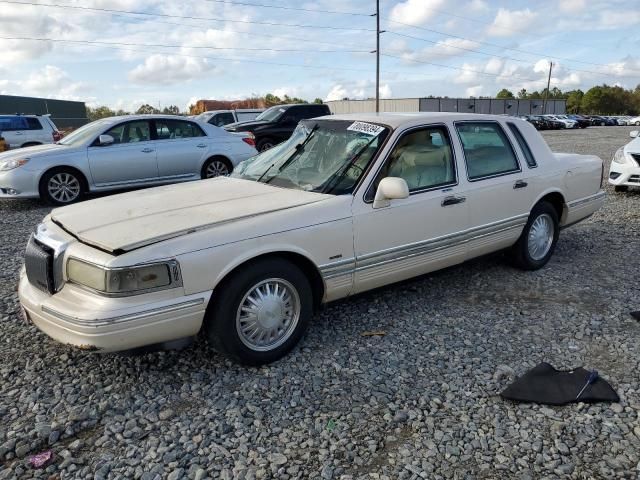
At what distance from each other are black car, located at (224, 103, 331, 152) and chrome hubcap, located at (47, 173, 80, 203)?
7.10m

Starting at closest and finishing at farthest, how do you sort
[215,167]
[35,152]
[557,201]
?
[557,201], [35,152], [215,167]

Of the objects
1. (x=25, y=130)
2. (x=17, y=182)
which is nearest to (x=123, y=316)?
(x=17, y=182)

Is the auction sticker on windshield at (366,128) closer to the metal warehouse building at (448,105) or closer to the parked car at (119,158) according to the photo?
the parked car at (119,158)

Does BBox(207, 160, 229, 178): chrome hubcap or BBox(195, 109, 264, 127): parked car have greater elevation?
BBox(195, 109, 264, 127): parked car

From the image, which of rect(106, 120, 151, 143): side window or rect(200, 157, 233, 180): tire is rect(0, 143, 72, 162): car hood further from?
rect(200, 157, 233, 180): tire

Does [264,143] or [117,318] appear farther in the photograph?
[264,143]

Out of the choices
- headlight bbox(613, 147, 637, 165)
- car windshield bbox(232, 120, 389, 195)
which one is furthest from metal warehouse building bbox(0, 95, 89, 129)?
car windshield bbox(232, 120, 389, 195)

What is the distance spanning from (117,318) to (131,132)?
7.04 metres

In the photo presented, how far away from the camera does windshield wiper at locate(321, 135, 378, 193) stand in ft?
12.3

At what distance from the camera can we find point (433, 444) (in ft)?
8.69

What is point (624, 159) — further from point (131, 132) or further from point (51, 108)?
point (51, 108)

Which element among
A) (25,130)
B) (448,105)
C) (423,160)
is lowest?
(423,160)

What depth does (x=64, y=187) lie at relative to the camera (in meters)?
8.55

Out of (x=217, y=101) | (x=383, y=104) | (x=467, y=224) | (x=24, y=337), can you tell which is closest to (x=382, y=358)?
(x=467, y=224)
